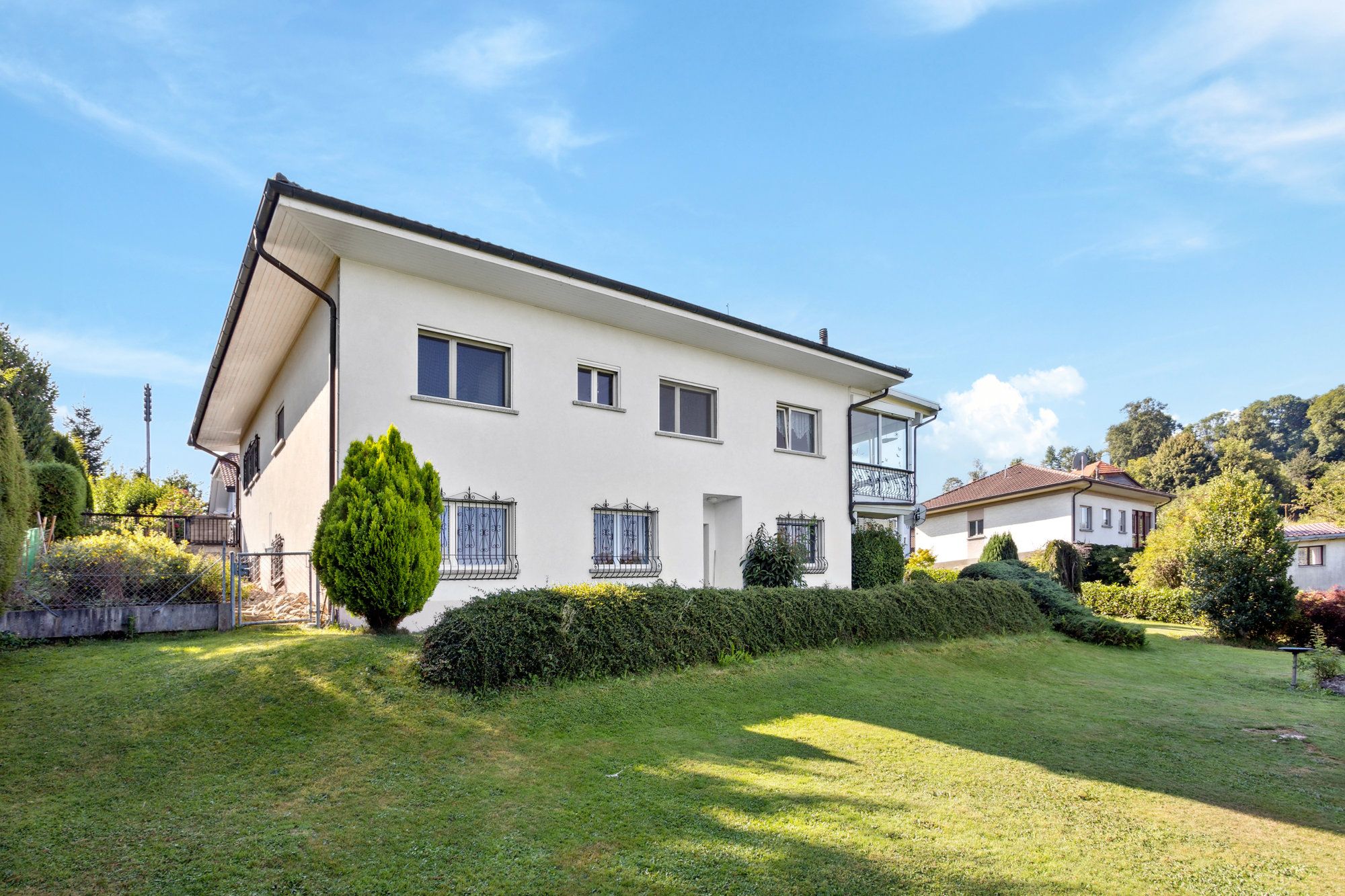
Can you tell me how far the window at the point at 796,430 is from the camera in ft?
57.0

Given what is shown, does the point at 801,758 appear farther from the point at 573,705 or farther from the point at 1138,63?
the point at 1138,63

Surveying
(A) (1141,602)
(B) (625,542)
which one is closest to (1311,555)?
(A) (1141,602)

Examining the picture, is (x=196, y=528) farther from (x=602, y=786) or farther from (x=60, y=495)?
(x=602, y=786)

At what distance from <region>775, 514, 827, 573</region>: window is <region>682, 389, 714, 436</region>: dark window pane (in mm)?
2853

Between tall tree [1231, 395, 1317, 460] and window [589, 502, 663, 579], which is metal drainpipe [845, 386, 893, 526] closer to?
window [589, 502, 663, 579]

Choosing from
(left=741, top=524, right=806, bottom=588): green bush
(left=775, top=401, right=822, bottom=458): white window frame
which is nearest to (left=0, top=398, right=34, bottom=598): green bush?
(left=741, top=524, right=806, bottom=588): green bush

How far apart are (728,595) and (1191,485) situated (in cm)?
6035

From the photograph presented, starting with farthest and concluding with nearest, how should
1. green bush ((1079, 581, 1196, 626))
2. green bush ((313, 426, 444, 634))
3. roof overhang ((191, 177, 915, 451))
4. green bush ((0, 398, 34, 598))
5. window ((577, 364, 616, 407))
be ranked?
green bush ((1079, 581, 1196, 626)) < window ((577, 364, 616, 407)) < roof overhang ((191, 177, 915, 451)) < green bush ((313, 426, 444, 634)) < green bush ((0, 398, 34, 598))

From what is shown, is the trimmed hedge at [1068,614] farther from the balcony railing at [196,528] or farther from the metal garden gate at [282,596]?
the balcony railing at [196,528]

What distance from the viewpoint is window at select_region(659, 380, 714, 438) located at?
15.0 m

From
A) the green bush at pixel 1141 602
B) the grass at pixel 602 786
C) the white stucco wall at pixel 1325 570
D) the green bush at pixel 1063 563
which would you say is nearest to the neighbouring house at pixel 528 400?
the grass at pixel 602 786

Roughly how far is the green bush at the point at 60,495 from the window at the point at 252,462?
3832 millimetres

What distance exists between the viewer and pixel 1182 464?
56.7 meters

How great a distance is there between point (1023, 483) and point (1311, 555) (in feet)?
47.0
